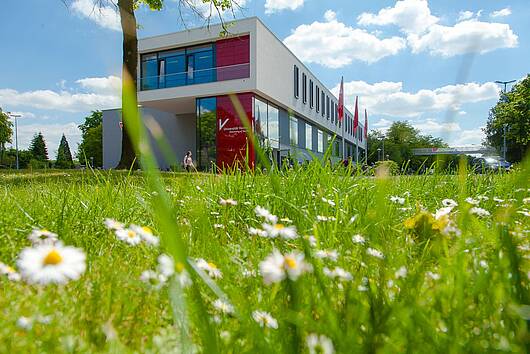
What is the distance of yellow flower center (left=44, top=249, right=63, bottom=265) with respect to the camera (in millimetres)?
771

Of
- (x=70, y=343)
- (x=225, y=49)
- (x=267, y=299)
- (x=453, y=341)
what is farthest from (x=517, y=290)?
(x=225, y=49)

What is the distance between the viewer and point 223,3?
13.6 metres

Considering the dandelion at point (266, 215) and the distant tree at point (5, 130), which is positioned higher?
the distant tree at point (5, 130)

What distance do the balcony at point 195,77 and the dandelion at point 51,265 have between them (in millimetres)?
20805

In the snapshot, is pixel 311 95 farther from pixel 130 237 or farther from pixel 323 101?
pixel 130 237

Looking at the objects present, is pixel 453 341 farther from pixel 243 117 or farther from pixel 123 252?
pixel 123 252

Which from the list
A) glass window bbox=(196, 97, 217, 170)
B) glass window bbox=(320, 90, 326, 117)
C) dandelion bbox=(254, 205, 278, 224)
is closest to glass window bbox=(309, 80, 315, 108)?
glass window bbox=(320, 90, 326, 117)

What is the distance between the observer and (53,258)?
781 millimetres

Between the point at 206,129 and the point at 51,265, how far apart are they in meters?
22.1

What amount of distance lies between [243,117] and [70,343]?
574 mm

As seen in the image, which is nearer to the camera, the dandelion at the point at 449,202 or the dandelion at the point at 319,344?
the dandelion at the point at 319,344

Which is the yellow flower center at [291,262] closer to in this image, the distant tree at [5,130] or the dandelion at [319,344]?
the dandelion at [319,344]

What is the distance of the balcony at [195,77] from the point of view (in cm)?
2115

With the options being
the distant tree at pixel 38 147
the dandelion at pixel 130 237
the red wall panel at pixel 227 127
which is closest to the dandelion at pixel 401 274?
the dandelion at pixel 130 237
